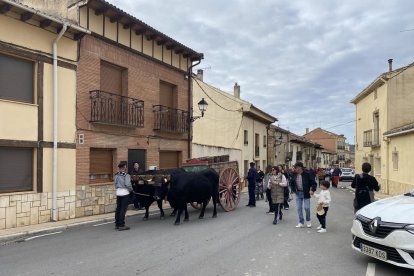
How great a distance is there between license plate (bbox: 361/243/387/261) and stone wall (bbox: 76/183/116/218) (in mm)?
8396

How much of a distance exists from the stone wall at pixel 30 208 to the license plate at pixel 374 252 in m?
7.91

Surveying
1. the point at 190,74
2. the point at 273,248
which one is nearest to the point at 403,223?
the point at 273,248

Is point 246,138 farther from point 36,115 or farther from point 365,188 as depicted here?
point 365,188

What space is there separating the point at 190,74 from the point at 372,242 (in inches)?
540

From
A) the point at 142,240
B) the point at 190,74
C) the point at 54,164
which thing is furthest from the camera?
the point at 190,74

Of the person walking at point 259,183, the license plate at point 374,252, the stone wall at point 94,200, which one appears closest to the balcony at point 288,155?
the person walking at point 259,183

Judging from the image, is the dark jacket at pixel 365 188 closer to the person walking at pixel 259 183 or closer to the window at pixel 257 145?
the person walking at pixel 259 183

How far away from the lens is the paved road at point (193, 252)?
19.4 feet

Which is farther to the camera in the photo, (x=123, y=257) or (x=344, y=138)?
(x=344, y=138)

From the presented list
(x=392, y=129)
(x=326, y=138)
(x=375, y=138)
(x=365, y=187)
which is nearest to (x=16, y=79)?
(x=365, y=187)

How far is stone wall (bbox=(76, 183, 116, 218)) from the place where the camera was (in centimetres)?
1191

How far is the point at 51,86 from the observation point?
10992 millimetres

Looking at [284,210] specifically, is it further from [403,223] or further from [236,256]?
[403,223]

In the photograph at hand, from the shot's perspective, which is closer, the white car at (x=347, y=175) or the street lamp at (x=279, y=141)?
the street lamp at (x=279, y=141)
